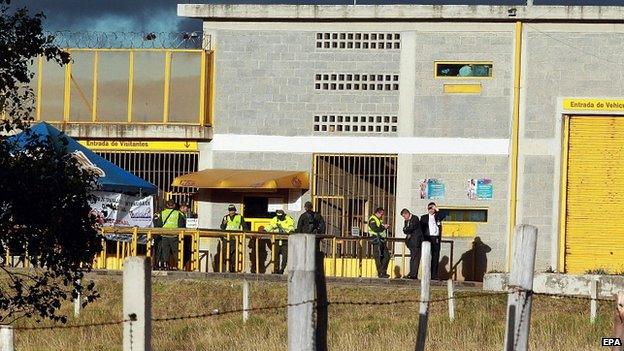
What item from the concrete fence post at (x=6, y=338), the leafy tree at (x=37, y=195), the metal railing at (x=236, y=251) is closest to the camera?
the concrete fence post at (x=6, y=338)

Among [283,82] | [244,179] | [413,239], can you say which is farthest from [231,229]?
[283,82]

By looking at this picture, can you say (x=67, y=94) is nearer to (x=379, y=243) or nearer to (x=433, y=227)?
(x=379, y=243)

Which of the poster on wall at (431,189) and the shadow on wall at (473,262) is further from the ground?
the poster on wall at (431,189)

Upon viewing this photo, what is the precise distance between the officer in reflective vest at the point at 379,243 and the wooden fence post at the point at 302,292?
78.3 feet

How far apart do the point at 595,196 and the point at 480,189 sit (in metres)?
2.58

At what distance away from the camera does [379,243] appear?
36.2 metres

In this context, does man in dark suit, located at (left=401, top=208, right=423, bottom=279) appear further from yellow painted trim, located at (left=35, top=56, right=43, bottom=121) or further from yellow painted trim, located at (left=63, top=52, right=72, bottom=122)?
yellow painted trim, located at (left=35, top=56, right=43, bottom=121)

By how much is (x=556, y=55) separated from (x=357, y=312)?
38.5 ft

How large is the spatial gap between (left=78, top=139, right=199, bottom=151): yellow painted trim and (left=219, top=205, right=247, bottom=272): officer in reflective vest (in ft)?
11.1

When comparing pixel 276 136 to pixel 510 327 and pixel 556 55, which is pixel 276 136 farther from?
pixel 510 327

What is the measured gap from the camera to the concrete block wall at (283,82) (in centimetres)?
3966

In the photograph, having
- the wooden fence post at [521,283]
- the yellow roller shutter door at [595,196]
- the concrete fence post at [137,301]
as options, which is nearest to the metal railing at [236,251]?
the yellow roller shutter door at [595,196]

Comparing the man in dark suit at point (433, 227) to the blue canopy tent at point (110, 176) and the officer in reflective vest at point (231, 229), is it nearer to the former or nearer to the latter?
the officer in reflective vest at point (231, 229)

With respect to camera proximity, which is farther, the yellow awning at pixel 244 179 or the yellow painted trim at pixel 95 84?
the yellow painted trim at pixel 95 84
